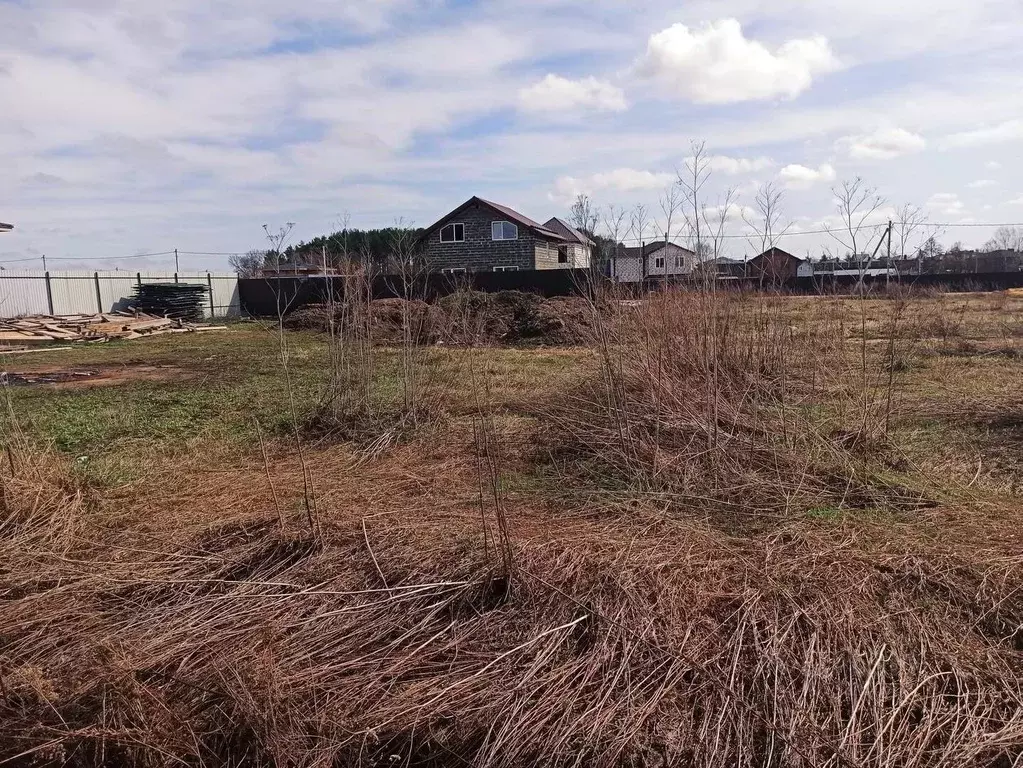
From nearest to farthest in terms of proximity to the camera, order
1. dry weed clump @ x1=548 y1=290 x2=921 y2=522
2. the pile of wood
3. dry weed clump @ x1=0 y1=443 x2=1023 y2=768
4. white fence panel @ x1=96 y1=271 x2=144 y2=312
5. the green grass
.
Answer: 1. dry weed clump @ x1=0 y1=443 x2=1023 y2=768
2. dry weed clump @ x1=548 y1=290 x2=921 y2=522
3. the green grass
4. the pile of wood
5. white fence panel @ x1=96 y1=271 x2=144 y2=312

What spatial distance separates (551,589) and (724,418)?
293 centimetres

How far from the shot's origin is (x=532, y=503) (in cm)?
449

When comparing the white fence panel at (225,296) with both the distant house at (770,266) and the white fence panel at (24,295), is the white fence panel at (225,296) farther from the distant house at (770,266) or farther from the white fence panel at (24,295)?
the distant house at (770,266)

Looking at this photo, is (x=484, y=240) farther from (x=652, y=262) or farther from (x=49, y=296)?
(x=652, y=262)

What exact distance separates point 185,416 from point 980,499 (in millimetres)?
7358

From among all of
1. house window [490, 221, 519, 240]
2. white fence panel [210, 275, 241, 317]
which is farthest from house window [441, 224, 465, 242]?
white fence panel [210, 275, 241, 317]

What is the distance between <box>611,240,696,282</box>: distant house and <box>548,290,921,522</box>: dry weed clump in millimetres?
354

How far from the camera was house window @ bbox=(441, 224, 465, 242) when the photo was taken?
102 feet

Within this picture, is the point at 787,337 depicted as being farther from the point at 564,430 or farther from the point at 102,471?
the point at 102,471

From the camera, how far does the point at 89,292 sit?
78.1 ft

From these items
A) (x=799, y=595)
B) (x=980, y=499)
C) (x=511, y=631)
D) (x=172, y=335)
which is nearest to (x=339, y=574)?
(x=511, y=631)

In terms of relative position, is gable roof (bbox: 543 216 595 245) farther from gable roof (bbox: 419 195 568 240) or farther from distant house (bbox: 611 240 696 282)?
distant house (bbox: 611 240 696 282)

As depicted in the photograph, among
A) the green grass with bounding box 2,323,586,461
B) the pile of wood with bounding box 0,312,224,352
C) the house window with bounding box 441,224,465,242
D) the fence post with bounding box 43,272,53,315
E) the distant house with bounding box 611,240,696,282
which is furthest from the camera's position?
the house window with bounding box 441,224,465,242

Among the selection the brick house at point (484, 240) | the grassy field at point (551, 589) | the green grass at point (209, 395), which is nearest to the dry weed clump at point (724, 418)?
the grassy field at point (551, 589)
